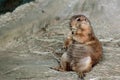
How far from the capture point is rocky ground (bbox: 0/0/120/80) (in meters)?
7.46

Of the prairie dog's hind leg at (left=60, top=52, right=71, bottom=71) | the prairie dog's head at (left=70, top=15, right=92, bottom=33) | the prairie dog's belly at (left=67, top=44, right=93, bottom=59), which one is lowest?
the prairie dog's hind leg at (left=60, top=52, right=71, bottom=71)

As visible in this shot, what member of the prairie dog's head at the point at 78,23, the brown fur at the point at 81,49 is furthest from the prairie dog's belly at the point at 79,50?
the prairie dog's head at the point at 78,23

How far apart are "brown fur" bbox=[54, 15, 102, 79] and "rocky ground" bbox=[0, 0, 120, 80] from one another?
144 millimetres

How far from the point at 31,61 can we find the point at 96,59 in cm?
121

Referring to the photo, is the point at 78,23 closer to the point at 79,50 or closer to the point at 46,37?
the point at 79,50

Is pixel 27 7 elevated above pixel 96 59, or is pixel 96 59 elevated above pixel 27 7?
pixel 27 7

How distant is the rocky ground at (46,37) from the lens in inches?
294

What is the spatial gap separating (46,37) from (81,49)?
2.05m

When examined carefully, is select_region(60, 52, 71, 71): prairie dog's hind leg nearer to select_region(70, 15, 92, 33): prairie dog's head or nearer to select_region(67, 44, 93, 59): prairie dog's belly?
select_region(67, 44, 93, 59): prairie dog's belly

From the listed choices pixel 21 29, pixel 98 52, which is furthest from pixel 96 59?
pixel 21 29

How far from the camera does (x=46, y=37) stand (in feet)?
31.0

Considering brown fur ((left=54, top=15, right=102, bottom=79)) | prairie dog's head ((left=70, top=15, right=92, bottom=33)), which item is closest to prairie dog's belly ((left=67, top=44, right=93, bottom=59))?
brown fur ((left=54, top=15, right=102, bottom=79))

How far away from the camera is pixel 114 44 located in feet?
29.2

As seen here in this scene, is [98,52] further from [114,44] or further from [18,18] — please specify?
[18,18]
